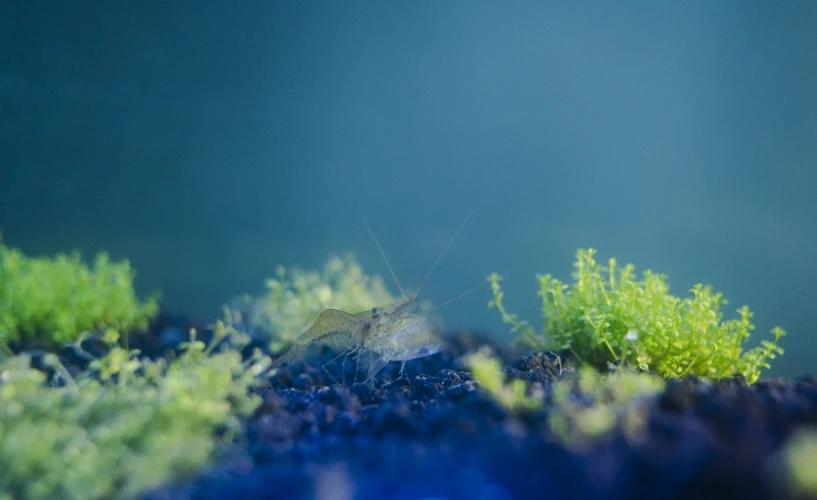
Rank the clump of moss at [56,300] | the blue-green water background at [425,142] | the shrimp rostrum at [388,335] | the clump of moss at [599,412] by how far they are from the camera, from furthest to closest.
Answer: the blue-green water background at [425,142] < the clump of moss at [56,300] < the shrimp rostrum at [388,335] < the clump of moss at [599,412]

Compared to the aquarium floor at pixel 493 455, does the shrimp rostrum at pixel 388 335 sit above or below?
above

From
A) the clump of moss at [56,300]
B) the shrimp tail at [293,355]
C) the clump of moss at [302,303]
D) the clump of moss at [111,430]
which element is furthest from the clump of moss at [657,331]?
the clump of moss at [56,300]

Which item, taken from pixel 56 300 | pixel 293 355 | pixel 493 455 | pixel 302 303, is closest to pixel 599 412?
pixel 493 455

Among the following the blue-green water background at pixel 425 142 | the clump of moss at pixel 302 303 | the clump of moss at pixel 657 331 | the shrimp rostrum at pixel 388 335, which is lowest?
the clump of moss at pixel 657 331

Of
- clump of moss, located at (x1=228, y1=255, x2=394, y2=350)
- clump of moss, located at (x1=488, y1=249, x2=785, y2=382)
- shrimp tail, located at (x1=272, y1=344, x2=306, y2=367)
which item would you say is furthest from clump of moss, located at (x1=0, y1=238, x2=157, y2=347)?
clump of moss, located at (x1=488, y1=249, x2=785, y2=382)

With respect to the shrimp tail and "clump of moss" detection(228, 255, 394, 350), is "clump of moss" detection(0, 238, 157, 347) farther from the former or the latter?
the shrimp tail

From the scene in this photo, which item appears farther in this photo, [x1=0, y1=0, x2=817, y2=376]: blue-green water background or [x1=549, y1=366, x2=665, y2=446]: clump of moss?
[x1=0, y1=0, x2=817, y2=376]: blue-green water background

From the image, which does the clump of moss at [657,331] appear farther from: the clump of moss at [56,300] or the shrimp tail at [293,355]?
the clump of moss at [56,300]

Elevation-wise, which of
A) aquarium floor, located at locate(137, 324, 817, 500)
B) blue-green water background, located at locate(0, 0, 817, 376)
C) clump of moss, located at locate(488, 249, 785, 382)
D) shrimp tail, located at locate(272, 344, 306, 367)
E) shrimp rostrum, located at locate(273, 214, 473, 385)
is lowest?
aquarium floor, located at locate(137, 324, 817, 500)
